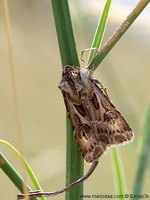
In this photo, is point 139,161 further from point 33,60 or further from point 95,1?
point 33,60

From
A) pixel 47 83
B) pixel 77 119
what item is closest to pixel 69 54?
pixel 77 119

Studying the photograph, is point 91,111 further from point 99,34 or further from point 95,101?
point 99,34

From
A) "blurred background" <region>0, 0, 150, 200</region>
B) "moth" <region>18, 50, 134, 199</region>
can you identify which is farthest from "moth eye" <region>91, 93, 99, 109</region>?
"blurred background" <region>0, 0, 150, 200</region>

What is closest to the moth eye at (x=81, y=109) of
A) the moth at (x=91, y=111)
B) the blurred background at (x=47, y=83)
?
the moth at (x=91, y=111)

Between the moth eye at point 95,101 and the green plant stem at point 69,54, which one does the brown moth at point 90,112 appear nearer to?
the moth eye at point 95,101

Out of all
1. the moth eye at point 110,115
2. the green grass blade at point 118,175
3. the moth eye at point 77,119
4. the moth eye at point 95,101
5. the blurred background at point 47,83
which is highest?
the blurred background at point 47,83

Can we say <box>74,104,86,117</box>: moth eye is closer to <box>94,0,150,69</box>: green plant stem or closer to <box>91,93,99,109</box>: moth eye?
<box>91,93,99,109</box>: moth eye
